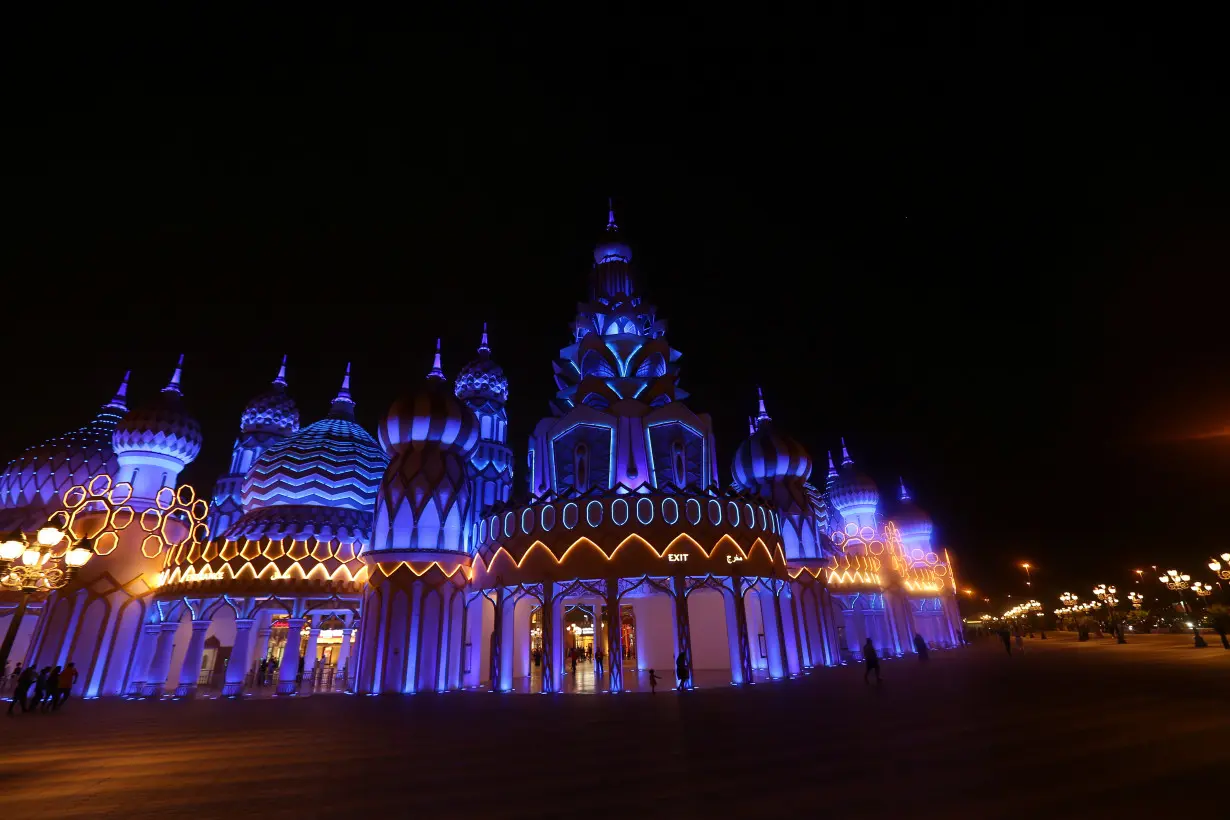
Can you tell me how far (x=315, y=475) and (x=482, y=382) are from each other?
42.1 ft

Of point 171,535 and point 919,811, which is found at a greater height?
point 171,535

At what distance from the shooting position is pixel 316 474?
33.0 metres

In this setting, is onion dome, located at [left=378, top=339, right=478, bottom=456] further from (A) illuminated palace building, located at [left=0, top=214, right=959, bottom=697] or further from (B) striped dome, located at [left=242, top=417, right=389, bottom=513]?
(B) striped dome, located at [left=242, top=417, right=389, bottom=513]

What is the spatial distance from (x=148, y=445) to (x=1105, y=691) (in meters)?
40.2

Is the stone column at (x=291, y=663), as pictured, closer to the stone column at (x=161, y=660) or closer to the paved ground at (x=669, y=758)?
the stone column at (x=161, y=660)

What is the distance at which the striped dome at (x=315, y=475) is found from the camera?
32.8m

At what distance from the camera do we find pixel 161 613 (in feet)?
91.9

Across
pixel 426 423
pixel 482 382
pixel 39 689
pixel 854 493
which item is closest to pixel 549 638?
pixel 426 423

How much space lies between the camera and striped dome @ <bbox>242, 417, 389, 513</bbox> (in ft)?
107

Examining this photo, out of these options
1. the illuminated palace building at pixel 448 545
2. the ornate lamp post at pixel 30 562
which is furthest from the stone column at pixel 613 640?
the ornate lamp post at pixel 30 562

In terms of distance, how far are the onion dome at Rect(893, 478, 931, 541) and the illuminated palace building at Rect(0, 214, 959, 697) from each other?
1933 cm

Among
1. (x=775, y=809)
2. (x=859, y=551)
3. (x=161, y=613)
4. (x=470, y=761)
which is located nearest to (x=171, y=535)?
(x=161, y=613)

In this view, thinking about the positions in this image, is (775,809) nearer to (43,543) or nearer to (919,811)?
(919,811)

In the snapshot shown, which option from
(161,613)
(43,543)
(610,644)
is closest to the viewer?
(43,543)
